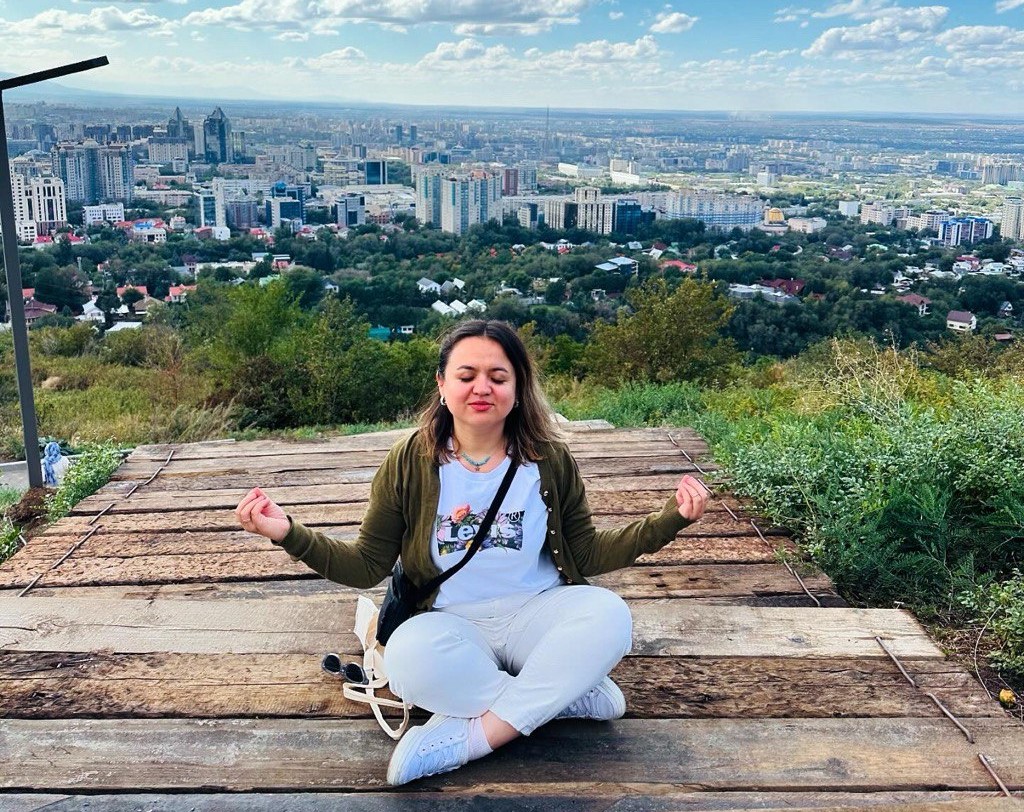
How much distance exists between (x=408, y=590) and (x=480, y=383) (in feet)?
1.41

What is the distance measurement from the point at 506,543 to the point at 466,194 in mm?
51569

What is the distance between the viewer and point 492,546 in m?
1.82

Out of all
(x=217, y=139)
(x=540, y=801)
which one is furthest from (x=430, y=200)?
(x=540, y=801)

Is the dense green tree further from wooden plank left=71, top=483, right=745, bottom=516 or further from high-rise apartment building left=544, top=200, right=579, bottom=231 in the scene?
high-rise apartment building left=544, top=200, right=579, bottom=231

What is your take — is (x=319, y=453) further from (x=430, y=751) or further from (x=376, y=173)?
(x=376, y=173)

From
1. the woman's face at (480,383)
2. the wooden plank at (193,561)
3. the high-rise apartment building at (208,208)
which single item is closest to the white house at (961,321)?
the wooden plank at (193,561)

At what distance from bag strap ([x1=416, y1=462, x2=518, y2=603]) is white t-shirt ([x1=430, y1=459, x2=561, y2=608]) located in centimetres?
1

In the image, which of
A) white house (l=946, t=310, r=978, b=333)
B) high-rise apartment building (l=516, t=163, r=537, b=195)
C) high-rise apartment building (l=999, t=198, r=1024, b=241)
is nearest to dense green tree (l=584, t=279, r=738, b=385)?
white house (l=946, t=310, r=978, b=333)

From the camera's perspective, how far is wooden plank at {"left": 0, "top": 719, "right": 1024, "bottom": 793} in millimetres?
1518

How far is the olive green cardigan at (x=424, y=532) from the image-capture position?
5.98ft

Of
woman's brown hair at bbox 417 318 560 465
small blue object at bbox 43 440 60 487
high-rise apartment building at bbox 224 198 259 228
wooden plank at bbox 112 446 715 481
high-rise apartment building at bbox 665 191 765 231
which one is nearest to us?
woman's brown hair at bbox 417 318 560 465

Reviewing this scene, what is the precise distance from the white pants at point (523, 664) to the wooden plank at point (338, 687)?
0.16 meters

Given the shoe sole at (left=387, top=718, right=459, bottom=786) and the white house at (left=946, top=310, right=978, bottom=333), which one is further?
the white house at (left=946, top=310, right=978, bottom=333)

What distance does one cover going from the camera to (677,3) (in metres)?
65.9
